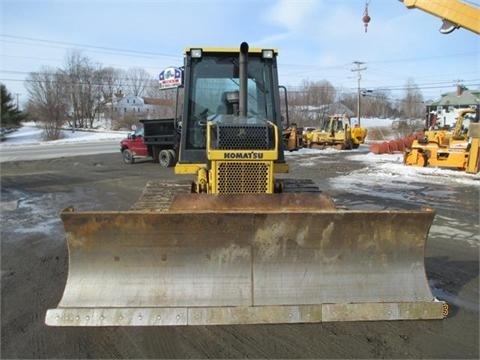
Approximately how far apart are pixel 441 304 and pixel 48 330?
11.4 feet

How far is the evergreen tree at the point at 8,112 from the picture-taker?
171 ft

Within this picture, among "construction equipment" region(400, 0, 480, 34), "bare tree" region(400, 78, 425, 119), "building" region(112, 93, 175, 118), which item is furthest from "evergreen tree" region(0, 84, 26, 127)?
"bare tree" region(400, 78, 425, 119)

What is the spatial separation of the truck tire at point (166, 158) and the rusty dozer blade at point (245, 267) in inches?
647

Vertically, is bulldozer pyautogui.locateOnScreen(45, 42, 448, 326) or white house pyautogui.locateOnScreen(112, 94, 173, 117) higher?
white house pyautogui.locateOnScreen(112, 94, 173, 117)

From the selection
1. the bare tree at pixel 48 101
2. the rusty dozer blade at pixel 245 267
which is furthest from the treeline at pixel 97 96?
the rusty dozer blade at pixel 245 267

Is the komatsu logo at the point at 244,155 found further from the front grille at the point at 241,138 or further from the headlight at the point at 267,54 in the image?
the headlight at the point at 267,54

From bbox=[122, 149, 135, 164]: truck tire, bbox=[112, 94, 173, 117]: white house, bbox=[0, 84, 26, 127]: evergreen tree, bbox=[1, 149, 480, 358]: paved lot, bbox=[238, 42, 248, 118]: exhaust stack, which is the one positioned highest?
bbox=[112, 94, 173, 117]: white house

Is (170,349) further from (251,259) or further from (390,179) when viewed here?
(390,179)

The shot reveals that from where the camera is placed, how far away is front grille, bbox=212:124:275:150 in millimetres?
4719

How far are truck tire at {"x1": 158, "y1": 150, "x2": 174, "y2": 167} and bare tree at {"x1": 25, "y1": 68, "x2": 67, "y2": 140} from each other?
30372mm

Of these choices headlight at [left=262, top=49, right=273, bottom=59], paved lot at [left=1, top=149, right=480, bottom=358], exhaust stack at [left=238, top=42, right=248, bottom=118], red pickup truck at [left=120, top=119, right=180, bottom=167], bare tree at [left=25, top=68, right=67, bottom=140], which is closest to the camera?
paved lot at [left=1, top=149, right=480, bottom=358]

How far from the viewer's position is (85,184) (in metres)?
14.5

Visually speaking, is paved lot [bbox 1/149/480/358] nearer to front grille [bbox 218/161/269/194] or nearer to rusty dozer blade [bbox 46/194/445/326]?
rusty dozer blade [bbox 46/194/445/326]

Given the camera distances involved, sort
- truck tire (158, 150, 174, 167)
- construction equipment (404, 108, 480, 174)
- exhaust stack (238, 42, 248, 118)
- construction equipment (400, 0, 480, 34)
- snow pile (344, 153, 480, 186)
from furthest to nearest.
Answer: truck tire (158, 150, 174, 167) → construction equipment (404, 108, 480, 174) → snow pile (344, 153, 480, 186) → construction equipment (400, 0, 480, 34) → exhaust stack (238, 42, 248, 118)
